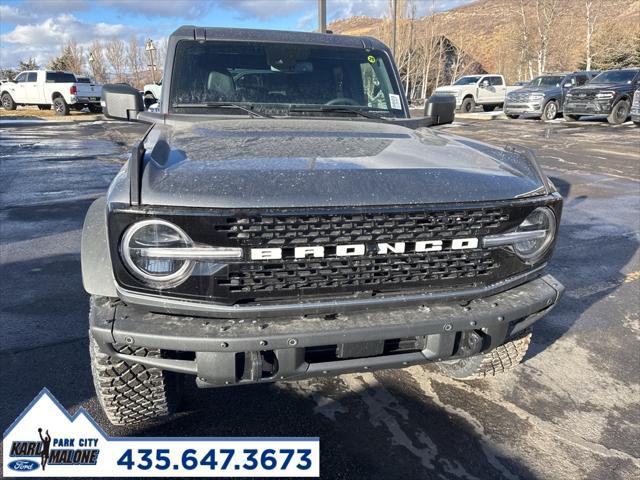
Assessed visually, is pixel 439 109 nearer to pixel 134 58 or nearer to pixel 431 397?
pixel 431 397

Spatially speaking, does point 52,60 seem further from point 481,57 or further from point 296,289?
point 296,289

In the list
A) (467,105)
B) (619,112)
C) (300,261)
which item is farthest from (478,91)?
(300,261)

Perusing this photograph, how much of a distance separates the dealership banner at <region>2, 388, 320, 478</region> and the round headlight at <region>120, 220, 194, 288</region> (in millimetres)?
656

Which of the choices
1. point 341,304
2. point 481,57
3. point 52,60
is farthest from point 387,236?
point 481,57

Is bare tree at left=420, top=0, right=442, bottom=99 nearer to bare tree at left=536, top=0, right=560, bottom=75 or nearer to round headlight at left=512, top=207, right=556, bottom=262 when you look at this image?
bare tree at left=536, top=0, right=560, bottom=75

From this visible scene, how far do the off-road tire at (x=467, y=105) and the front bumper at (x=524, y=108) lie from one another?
5068 mm

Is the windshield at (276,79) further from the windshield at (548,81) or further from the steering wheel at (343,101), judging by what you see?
the windshield at (548,81)

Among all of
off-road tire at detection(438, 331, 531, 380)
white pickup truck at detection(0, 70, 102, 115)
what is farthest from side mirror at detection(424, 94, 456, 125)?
white pickup truck at detection(0, 70, 102, 115)

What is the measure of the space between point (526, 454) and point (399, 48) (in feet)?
127

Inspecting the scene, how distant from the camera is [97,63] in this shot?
5175 centimetres

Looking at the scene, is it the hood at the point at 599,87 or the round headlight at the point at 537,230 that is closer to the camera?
the round headlight at the point at 537,230

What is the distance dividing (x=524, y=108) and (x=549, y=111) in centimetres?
102

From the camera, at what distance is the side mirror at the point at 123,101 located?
3.49 meters

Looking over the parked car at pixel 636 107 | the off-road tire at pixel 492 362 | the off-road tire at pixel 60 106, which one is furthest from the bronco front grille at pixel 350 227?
the off-road tire at pixel 60 106
